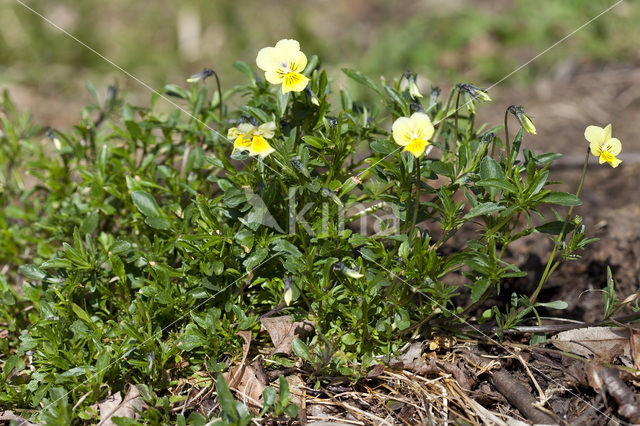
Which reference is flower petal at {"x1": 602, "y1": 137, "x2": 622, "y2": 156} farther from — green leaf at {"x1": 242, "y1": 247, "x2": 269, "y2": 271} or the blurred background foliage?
the blurred background foliage

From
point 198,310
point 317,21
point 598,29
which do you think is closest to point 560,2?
point 598,29

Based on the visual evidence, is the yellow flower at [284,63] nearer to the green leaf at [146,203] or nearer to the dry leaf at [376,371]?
the green leaf at [146,203]

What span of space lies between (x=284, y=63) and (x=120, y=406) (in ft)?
4.39

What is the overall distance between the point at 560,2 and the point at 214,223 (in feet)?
16.5

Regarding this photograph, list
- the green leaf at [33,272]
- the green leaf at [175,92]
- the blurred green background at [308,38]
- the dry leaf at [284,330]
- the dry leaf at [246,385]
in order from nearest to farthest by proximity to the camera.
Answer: the dry leaf at [246,385] < the dry leaf at [284,330] < the green leaf at [33,272] < the green leaf at [175,92] < the blurred green background at [308,38]

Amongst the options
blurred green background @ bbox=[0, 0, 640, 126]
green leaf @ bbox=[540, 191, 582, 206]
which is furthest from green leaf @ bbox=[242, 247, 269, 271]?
blurred green background @ bbox=[0, 0, 640, 126]

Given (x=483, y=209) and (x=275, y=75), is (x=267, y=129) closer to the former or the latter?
(x=275, y=75)

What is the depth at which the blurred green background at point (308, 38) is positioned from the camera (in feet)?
17.1

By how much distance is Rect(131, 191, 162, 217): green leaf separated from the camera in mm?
2309

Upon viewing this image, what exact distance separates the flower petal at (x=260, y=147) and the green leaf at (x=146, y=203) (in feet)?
2.25

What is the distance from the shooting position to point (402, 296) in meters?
2.11

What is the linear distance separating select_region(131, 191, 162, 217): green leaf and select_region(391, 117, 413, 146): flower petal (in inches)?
42.8

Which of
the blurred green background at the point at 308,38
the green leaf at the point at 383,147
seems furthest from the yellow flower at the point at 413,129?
the blurred green background at the point at 308,38

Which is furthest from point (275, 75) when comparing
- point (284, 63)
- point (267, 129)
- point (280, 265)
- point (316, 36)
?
point (316, 36)
